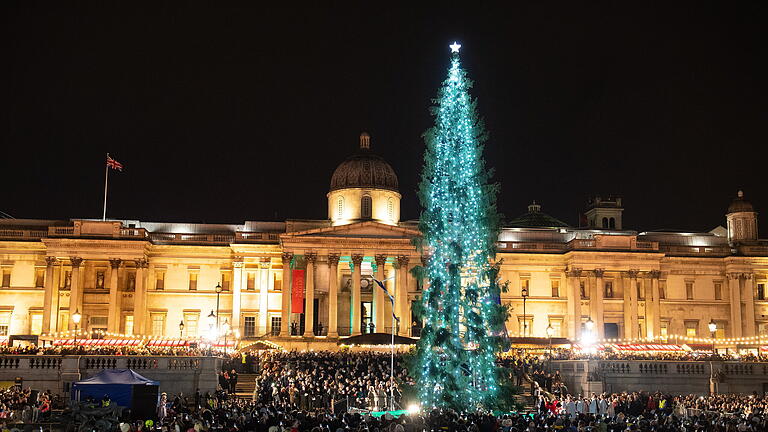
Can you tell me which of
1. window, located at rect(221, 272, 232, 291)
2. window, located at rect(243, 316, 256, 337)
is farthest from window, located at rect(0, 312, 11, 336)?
window, located at rect(243, 316, 256, 337)

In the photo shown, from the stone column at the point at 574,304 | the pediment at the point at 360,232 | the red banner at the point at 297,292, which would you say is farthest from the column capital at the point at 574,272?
the red banner at the point at 297,292

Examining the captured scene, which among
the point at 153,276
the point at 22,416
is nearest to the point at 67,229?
the point at 153,276

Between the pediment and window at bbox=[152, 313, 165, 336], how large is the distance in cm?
1400

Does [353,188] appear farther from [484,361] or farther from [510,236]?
[484,361]

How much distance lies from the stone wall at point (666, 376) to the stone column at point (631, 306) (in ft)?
83.7

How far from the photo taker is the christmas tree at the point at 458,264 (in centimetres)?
3519

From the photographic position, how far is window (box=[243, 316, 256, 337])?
79.2 m

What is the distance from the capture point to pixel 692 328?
84688 mm

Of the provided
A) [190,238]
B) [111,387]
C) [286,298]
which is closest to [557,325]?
[286,298]

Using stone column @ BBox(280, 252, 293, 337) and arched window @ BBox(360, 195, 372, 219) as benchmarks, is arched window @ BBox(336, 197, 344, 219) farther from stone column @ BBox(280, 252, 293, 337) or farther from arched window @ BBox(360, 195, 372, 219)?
stone column @ BBox(280, 252, 293, 337)

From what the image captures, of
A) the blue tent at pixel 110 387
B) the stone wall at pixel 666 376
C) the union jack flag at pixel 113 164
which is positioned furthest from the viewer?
the union jack flag at pixel 113 164

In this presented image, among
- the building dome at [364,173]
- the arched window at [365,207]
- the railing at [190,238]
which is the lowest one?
the railing at [190,238]

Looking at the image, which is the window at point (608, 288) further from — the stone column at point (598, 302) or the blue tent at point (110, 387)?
the blue tent at point (110, 387)

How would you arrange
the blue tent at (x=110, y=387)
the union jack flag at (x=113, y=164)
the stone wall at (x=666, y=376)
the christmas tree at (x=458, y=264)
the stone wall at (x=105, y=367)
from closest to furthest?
the christmas tree at (x=458, y=264) → the blue tent at (x=110, y=387) → the stone wall at (x=105, y=367) → the stone wall at (x=666, y=376) → the union jack flag at (x=113, y=164)
